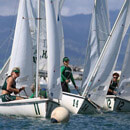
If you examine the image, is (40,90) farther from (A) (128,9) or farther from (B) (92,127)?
(A) (128,9)

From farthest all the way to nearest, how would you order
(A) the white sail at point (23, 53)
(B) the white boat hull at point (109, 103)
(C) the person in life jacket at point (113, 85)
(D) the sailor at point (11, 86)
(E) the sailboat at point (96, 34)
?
1. (E) the sailboat at point (96, 34)
2. (C) the person in life jacket at point (113, 85)
3. (B) the white boat hull at point (109, 103)
4. (A) the white sail at point (23, 53)
5. (D) the sailor at point (11, 86)

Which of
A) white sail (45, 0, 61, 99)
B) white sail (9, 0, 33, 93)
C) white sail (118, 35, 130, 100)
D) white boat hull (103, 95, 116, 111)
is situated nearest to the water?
white sail (45, 0, 61, 99)

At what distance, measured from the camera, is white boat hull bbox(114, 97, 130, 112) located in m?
25.6

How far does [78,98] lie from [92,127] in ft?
10.9

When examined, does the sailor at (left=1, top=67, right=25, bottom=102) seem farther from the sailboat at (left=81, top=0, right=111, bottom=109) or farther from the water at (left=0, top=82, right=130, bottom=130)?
the sailboat at (left=81, top=0, right=111, bottom=109)

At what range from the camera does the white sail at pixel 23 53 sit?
23.4 metres

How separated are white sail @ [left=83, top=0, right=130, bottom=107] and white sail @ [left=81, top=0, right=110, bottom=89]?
319cm

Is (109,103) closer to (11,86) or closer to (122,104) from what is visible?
(122,104)

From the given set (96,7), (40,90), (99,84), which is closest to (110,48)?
(99,84)

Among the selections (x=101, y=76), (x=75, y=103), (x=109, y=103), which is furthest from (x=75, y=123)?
(x=109, y=103)

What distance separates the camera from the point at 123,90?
2559 cm

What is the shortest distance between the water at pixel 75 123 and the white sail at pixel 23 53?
1.98m

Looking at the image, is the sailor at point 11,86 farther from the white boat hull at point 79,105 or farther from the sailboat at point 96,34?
the sailboat at point 96,34

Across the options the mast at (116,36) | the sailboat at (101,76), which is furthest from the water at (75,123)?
the mast at (116,36)
